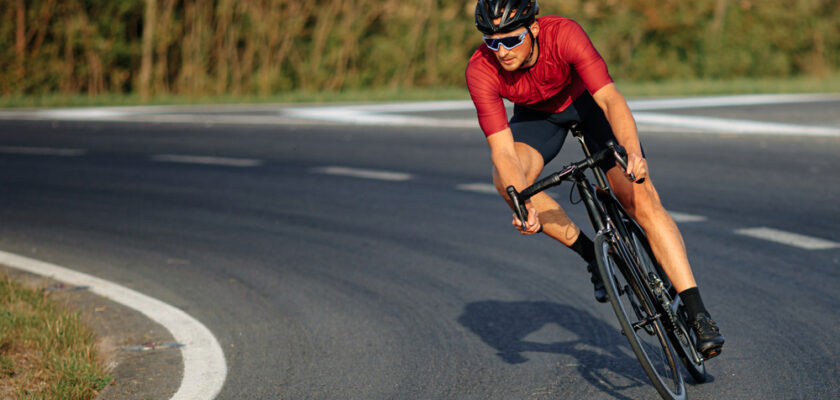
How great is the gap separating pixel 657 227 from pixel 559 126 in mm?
781

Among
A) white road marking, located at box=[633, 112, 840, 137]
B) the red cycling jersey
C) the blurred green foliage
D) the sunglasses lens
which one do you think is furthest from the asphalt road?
the blurred green foliage

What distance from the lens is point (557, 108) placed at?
5.45 m

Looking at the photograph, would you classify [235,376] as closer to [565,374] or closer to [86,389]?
[86,389]

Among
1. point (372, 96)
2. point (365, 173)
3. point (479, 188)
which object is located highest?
point (479, 188)

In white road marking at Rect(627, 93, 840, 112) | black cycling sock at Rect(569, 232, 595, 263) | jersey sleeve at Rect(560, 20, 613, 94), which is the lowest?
white road marking at Rect(627, 93, 840, 112)

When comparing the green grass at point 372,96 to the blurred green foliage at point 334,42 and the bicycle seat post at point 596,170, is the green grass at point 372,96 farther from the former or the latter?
the bicycle seat post at point 596,170

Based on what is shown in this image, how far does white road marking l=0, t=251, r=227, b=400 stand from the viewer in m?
5.42

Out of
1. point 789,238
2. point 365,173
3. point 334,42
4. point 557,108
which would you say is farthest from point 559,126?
point 334,42

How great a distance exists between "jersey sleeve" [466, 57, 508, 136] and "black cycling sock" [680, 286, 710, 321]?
44.0 inches

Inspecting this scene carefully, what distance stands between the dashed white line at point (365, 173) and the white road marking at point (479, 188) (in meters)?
0.85

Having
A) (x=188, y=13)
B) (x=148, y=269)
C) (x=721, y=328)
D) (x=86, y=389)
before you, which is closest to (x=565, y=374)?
(x=721, y=328)

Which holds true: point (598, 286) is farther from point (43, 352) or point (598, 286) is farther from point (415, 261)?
point (415, 261)

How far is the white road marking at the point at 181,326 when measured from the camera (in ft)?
17.8

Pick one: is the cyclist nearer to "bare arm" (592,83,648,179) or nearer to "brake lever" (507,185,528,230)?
"bare arm" (592,83,648,179)
